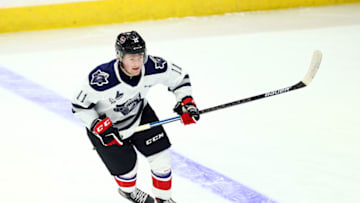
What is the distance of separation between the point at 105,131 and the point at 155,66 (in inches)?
15.6

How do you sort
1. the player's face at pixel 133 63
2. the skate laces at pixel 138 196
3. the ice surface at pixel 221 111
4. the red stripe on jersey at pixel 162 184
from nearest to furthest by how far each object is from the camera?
the player's face at pixel 133 63
the red stripe on jersey at pixel 162 184
the skate laces at pixel 138 196
the ice surface at pixel 221 111

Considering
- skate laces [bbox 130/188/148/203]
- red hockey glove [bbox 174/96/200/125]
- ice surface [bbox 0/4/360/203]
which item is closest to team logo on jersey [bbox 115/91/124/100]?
red hockey glove [bbox 174/96/200/125]

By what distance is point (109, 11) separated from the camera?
575 centimetres

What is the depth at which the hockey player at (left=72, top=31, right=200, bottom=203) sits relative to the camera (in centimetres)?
240

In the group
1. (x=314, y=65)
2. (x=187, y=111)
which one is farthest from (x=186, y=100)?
(x=314, y=65)

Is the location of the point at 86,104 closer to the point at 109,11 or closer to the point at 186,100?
the point at 186,100

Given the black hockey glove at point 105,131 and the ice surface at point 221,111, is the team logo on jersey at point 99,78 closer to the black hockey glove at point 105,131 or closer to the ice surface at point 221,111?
the black hockey glove at point 105,131

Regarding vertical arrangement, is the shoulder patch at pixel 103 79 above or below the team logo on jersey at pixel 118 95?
above

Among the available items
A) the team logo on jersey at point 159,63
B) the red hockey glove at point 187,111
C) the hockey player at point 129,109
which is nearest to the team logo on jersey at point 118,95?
the hockey player at point 129,109

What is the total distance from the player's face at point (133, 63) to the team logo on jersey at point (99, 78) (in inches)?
4.1

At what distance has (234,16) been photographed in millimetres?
5918

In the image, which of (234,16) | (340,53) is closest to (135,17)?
(234,16)

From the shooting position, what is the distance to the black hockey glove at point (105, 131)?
7.96 feet

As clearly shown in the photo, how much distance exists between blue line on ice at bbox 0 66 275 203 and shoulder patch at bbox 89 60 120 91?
3.06 feet
